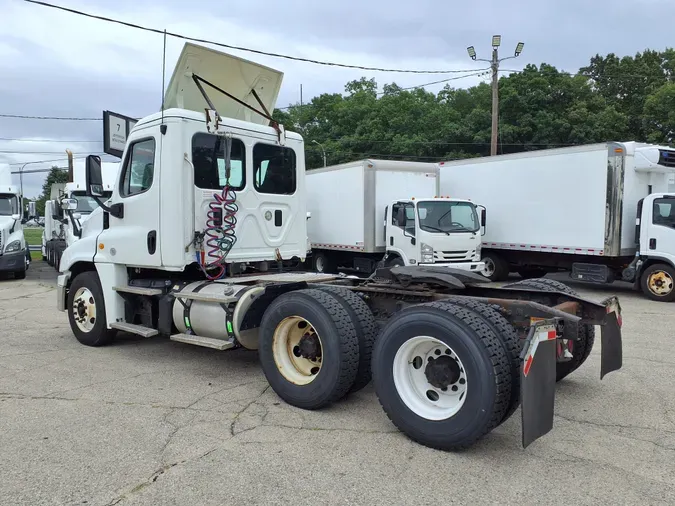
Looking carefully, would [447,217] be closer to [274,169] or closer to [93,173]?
[274,169]

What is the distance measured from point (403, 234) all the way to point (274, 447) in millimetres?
9383

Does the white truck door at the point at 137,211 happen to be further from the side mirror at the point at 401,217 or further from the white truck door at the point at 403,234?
the side mirror at the point at 401,217

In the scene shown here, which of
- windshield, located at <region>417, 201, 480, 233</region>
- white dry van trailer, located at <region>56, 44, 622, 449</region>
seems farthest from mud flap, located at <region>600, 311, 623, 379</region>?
windshield, located at <region>417, 201, 480, 233</region>

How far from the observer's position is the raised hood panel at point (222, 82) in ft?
20.5

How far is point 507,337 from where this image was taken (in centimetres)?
376

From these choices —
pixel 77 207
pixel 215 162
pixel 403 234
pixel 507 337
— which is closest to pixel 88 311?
pixel 215 162

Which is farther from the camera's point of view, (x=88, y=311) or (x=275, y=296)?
(x=88, y=311)

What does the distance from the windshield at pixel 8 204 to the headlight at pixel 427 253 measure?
1193cm

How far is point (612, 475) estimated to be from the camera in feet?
11.6

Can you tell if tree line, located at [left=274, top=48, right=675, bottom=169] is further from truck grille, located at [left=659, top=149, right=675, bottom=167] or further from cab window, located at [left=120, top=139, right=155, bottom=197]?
cab window, located at [left=120, top=139, right=155, bottom=197]

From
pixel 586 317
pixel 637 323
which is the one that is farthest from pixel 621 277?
pixel 586 317

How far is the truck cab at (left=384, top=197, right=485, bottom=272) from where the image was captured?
40.7 ft

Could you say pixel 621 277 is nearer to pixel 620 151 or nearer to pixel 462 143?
pixel 620 151

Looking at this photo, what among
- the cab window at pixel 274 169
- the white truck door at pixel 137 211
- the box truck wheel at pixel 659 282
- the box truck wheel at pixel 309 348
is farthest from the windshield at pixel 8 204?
the box truck wheel at pixel 659 282
